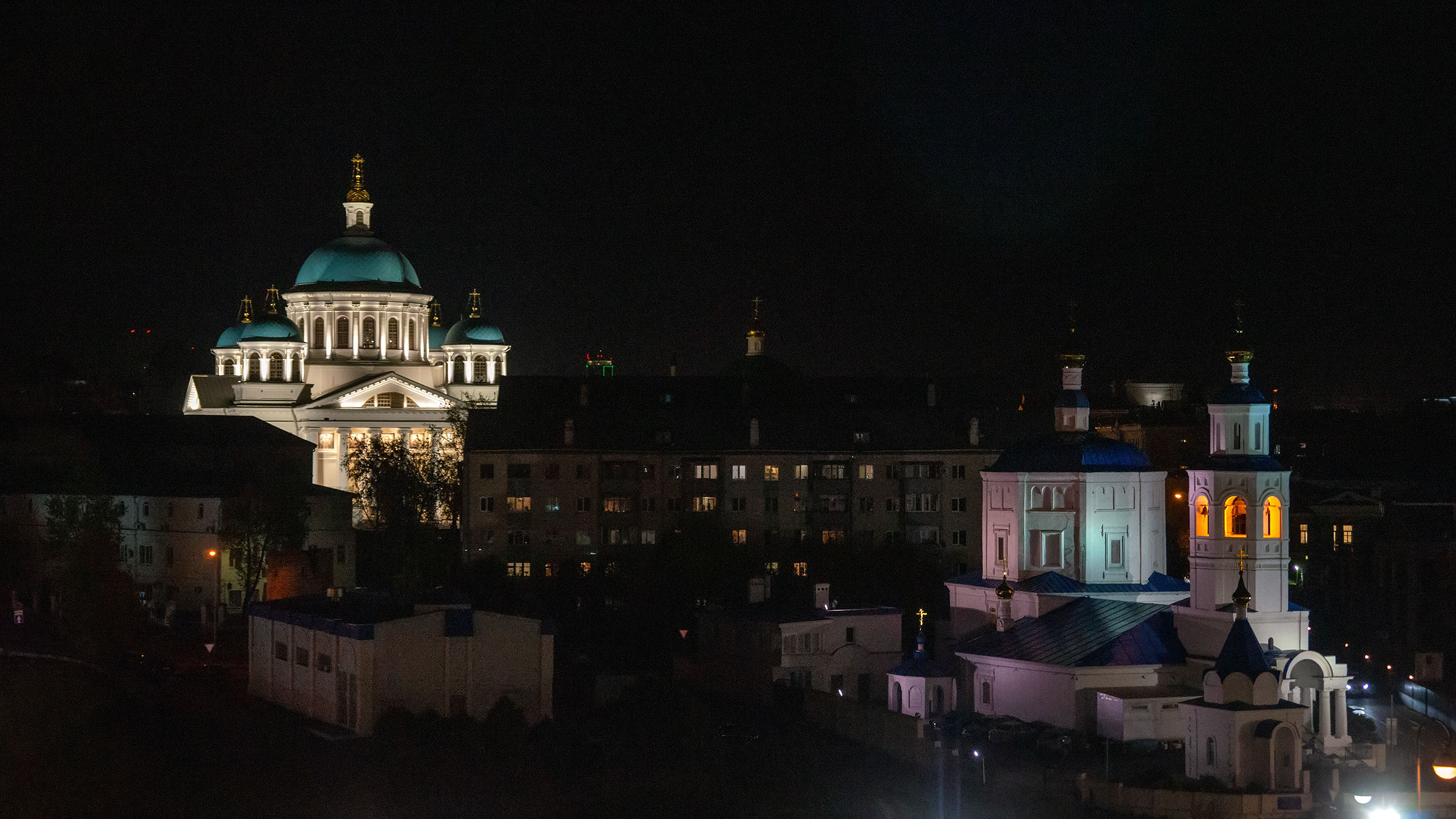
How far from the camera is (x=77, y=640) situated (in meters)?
61.4

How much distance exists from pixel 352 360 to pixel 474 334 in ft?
22.6

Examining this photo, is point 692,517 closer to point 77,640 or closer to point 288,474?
point 288,474

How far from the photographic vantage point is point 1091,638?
54531 millimetres

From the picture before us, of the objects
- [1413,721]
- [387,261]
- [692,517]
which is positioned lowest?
[1413,721]

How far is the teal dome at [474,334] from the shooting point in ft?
365

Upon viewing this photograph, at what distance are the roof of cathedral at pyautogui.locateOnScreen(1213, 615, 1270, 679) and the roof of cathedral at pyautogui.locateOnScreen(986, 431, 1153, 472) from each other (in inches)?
561

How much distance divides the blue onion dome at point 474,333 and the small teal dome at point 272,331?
27.2 feet

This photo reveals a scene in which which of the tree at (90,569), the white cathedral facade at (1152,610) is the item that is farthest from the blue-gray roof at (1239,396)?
the tree at (90,569)

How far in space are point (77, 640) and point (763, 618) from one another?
20466 millimetres

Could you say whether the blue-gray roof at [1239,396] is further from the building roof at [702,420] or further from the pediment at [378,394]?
the pediment at [378,394]

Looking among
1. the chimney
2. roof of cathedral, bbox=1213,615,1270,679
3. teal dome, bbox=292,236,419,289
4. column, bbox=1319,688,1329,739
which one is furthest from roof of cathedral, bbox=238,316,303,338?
roof of cathedral, bbox=1213,615,1270,679

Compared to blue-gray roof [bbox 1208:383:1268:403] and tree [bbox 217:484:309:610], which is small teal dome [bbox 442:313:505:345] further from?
blue-gray roof [bbox 1208:383:1268:403]

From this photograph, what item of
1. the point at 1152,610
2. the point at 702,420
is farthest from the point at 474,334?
the point at 1152,610

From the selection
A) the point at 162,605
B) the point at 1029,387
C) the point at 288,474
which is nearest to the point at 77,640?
the point at 162,605
